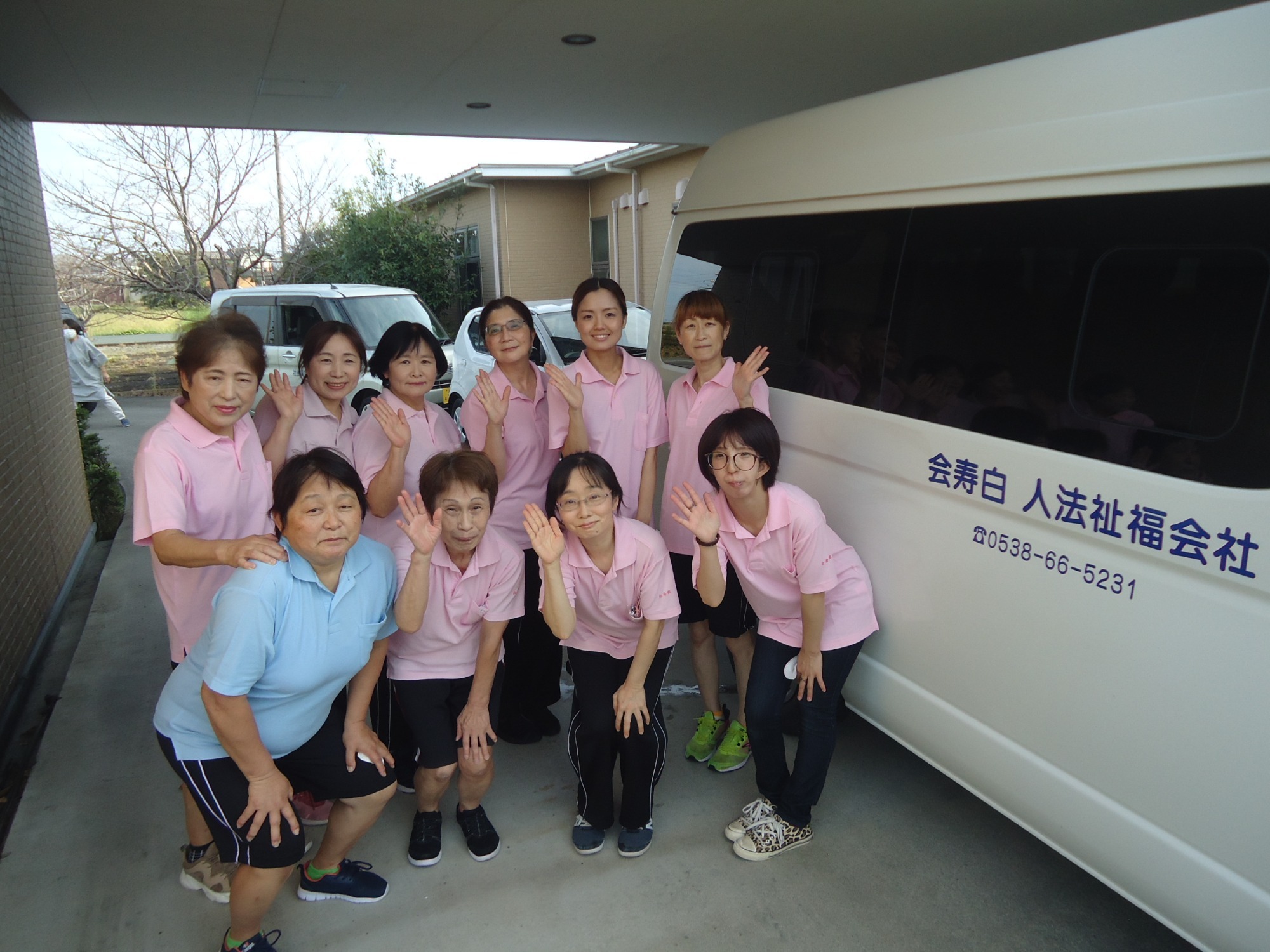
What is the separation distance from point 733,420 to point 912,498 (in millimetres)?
597

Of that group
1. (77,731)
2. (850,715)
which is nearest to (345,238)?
(77,731)

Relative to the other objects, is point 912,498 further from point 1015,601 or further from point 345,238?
point 345,238

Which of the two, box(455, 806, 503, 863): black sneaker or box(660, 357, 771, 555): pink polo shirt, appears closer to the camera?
box(455, 806, 503, 863): black sneaker

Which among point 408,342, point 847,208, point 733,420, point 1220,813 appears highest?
point 847,208

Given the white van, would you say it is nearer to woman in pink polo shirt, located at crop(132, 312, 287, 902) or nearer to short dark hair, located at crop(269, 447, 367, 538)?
short dark hair, located at crop(269, 447, 367, 538)

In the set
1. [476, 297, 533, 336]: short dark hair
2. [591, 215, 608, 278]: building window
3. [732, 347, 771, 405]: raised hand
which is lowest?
[732, 347, 771, 405]: raised hand

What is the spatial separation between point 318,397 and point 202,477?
74 centimetres

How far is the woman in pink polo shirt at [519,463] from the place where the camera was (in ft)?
10.8

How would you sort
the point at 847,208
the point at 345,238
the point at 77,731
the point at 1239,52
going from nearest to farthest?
the point at 1239,52 → the point at 847,208 → the point at 77,731 → the point at 345,238

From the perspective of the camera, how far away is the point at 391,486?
9.82 ft

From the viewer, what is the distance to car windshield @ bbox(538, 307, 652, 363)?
873 centimetres

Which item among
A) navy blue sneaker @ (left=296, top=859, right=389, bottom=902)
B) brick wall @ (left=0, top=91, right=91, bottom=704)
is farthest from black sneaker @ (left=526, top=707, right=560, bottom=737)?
brick wall @ (left=0, top=91, right=91, bottom=704)

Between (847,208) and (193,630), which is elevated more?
(847,208)

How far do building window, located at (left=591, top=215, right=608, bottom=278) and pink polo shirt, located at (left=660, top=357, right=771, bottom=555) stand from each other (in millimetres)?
12276
